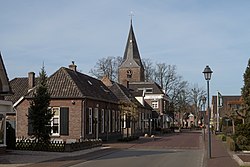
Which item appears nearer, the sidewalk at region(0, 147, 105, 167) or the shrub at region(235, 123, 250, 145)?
the sidewalk at region(0, 147, 105, 167)

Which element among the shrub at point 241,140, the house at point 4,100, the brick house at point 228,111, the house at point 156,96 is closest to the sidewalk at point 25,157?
the house at point 4,100

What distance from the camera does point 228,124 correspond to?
2488 inches

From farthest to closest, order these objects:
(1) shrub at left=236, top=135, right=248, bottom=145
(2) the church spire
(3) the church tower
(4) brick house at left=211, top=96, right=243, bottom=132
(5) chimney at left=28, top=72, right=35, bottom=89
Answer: (2) the church spire
(3) the church tower
(5) chimney at left=28, top=72, right=35, bottom=89
(4) brick house at left=211, top=96, right=243, bottom=132
(1) shrub at left=236, top=135, right=248, bottom=145

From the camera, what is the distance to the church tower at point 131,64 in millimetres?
Answer: 93875

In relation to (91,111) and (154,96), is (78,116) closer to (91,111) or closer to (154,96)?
A: (91,111)

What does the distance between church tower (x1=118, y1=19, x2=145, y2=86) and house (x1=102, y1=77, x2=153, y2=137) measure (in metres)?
21.3

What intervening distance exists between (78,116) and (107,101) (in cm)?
715

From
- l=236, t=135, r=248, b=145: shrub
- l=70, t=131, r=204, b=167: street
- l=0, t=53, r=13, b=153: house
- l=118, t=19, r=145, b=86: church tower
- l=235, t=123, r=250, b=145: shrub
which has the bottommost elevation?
l=70, t=131, r=204, b=167: street

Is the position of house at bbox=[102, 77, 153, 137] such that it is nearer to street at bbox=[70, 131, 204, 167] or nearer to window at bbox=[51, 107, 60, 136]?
window at bbox=[51, 107, 60, 136]

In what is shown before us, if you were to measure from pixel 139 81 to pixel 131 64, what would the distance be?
414cm

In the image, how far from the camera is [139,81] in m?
94.4

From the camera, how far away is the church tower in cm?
9388

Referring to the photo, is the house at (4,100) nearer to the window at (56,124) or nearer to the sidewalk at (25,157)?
the sidewalk at (25,157)

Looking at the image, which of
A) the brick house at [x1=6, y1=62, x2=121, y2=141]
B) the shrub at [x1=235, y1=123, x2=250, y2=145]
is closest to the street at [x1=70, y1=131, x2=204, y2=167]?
the shrub at [x1=235, y1=123, x2=250, y2=145]
